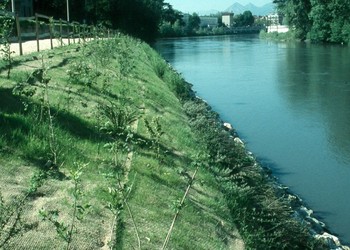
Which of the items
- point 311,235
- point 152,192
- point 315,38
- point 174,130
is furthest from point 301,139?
point 315,38

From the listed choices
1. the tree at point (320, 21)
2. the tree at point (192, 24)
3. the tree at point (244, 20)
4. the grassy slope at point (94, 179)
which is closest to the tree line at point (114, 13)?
the tree at point (320, 21)

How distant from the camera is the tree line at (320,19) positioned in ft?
198

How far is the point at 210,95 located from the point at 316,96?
17.2 ft

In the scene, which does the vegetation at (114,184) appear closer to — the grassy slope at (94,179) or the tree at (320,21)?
the grassy slope at (94,179)

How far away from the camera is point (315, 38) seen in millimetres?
67250

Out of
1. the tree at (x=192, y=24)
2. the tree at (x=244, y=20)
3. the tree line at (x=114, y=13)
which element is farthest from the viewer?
the tree at (x=244, y=20)

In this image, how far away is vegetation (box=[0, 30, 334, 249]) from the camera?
15.1 feet

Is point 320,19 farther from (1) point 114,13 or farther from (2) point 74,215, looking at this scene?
(2) point 74,215

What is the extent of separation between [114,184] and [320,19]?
64.2 m

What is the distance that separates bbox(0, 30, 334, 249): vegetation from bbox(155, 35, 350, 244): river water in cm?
239

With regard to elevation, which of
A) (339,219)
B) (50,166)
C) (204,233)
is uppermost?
(50,166)

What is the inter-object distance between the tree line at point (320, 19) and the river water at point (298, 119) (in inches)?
946

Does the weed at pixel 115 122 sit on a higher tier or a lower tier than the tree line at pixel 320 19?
lower

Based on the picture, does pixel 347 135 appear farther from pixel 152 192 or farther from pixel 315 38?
pixel 315 38
